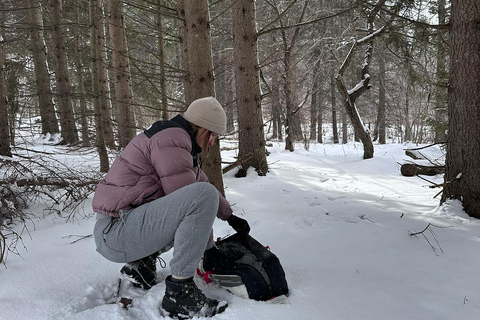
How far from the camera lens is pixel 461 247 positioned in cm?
261

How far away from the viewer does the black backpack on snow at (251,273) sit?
5.96 feet

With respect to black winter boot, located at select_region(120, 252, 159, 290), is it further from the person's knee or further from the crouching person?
the person's knee

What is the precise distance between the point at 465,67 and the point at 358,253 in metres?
2.39

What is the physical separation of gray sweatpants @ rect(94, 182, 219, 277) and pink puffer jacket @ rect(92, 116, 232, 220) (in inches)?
2.9

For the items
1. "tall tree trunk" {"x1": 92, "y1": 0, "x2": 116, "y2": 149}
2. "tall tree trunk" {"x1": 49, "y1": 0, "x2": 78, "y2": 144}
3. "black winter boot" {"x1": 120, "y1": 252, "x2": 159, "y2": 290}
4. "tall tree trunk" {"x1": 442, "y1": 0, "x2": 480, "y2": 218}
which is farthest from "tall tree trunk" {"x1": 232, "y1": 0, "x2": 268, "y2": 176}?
"tall tree trunk" {"x1": 49, "y1": 0, "x2": 78, "y2": 144}

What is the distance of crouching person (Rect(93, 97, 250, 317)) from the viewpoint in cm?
167

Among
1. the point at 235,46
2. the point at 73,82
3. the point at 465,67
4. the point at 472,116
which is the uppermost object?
the point at 73,82

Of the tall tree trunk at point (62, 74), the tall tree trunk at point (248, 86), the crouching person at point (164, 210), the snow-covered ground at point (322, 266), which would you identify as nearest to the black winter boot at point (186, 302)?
the crouching person at point (164, 210)

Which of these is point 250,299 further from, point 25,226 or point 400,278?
point 25,226

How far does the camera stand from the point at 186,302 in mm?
1668

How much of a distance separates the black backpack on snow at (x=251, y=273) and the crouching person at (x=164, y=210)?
0.17 m

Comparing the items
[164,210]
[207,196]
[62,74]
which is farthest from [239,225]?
[62,74]

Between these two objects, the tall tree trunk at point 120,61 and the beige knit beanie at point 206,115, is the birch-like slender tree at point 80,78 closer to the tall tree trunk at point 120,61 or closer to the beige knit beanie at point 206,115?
the tall tree trunk at point 120,61

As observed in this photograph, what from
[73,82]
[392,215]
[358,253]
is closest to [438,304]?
[358,253]
